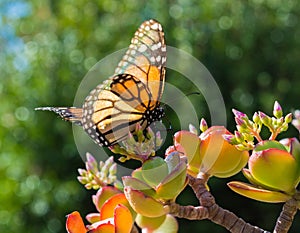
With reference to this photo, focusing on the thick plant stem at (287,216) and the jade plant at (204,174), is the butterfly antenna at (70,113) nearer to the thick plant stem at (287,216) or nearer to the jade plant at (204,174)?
the jade plant at (204,174)

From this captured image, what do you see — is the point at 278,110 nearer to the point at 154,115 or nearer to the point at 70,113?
the point at 154,115

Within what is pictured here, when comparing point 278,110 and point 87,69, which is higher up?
point 278,110

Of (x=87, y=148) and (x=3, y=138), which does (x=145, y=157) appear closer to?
(x=87, y=148)

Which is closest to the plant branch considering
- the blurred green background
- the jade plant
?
the jade plant

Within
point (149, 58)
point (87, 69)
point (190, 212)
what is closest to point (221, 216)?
point (190, 212)

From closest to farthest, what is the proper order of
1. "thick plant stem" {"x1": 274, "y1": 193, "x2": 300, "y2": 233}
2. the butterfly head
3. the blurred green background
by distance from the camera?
"thick plant stem" {"x1": 274, "y1": 193, "x2": 300, "y2": 233}, the butterfly head, the blurred green background

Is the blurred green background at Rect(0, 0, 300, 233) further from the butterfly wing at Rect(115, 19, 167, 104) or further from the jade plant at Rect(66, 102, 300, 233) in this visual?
the jade plant at Rect(66, 102, 300, 233)

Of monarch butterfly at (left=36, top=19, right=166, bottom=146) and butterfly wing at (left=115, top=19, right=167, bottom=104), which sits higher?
butterfly wing at (left=115, top=19, right=167, bottom=104)
